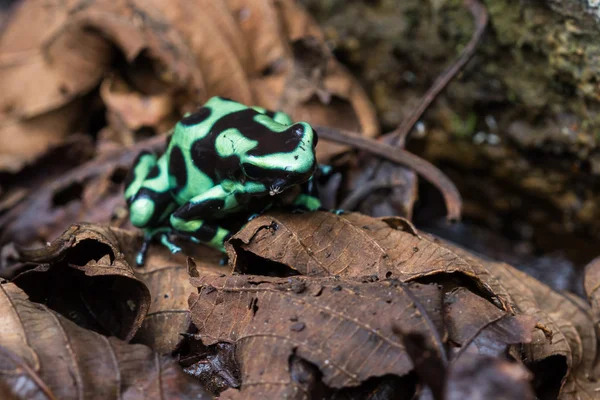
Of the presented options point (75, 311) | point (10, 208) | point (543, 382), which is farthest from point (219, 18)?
point (543, 382)

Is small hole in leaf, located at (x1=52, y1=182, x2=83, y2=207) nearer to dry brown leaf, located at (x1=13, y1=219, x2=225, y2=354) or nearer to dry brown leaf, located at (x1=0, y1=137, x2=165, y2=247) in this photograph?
dry brown leaf, located at (x1=0, y1=137, x2=165, y2=247)

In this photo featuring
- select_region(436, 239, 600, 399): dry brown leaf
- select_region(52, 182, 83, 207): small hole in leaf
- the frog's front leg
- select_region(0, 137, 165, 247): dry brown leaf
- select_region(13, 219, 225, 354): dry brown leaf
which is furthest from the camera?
select_region(52, 182, 83, 207): small hole in leaf

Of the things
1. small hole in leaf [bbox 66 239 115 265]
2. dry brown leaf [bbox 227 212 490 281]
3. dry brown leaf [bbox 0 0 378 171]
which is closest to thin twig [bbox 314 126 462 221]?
dry brown leaf [bbox 0 0 378 171]

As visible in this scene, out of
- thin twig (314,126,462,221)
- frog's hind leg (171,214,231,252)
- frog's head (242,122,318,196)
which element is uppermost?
frog's head (242,122,318,196)

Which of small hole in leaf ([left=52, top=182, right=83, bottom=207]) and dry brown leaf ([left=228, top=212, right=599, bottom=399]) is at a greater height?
dry brown leaf ([left=228, top=212, right=599, bottom=399])

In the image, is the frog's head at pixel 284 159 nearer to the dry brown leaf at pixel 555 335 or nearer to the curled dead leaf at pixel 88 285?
the curled dead leaf at pixel 88 285
